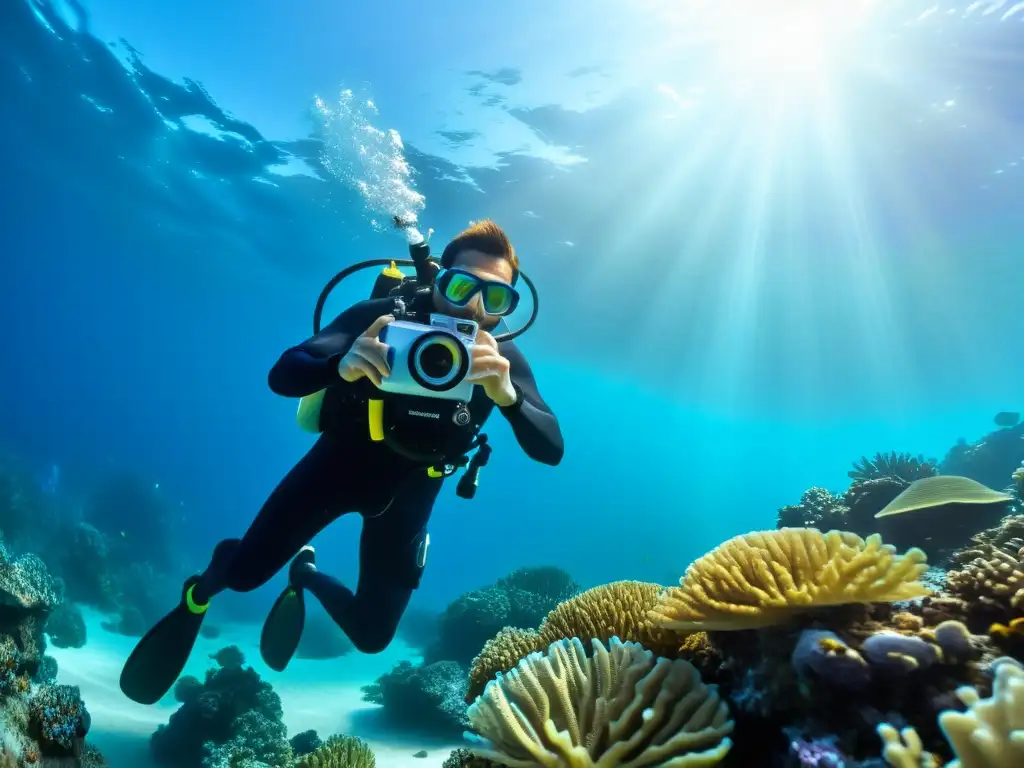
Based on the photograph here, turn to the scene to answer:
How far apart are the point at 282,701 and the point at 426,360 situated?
33.8 feet

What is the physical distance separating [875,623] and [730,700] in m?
0.67

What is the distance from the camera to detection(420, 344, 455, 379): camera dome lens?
2.79 metres

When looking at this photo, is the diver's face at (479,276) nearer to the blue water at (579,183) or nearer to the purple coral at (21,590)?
the purple coral at (21,590)

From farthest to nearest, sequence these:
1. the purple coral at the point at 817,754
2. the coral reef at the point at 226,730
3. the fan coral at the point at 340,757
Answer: the coral reef at the point at 226,730
the fan coral at the point at 340,757
the purple coral at the point at 817,754

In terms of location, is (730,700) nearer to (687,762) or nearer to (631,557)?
(687,762)

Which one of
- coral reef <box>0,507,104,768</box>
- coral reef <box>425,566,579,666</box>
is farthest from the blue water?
coral reef <box>0,507,104,768</box>

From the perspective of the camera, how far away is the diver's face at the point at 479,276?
3.58 m

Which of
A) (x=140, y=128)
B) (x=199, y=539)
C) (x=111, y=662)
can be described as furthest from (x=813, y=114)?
(x=199, y=539)

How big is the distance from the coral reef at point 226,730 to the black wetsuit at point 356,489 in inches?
106

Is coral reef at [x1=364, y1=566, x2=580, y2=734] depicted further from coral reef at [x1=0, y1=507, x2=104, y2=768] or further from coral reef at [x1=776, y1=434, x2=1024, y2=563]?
coral reef at [x1=776, y1=434, x2=1024, y2=563]

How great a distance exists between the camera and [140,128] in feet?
69.2

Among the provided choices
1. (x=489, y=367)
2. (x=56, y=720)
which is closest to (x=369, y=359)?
(x=489, y=367)

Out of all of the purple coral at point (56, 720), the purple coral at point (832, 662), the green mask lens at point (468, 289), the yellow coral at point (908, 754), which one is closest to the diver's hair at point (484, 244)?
the green mask lens at point (468, 289)

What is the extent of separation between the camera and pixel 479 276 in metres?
3.53
